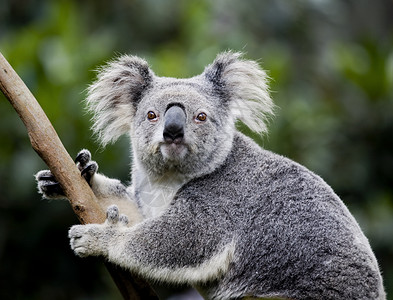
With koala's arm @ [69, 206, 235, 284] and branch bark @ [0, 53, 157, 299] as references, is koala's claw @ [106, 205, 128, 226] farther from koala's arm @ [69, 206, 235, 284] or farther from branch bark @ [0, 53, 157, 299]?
branch bark @ [0, 53, 157, 299]

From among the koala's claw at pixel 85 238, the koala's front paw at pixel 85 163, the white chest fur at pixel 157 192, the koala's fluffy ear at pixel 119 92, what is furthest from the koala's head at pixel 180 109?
the koala's claw at pixel 85 238

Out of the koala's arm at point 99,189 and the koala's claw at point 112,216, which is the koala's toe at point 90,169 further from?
the koala's claw at point 112,216

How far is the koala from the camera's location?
4.31 metres

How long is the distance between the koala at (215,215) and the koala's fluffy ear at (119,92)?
→ 26mm

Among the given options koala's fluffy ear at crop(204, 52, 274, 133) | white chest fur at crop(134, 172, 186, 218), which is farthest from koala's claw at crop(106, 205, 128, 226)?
koala's fluffy ear at crop(204, 52, 274, 133)

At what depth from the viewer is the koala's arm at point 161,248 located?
4.30 m

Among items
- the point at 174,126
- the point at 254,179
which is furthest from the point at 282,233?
the point at 174,126

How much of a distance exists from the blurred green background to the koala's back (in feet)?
6.35

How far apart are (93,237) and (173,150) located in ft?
2.71

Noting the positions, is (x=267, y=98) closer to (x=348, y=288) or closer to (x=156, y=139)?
(x=156, y=139)

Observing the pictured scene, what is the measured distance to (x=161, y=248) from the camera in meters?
4.34

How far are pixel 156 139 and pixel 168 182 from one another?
42cm

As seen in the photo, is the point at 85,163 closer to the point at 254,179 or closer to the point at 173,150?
the point at 173,150

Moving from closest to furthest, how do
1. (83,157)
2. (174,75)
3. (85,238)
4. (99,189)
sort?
(85,238) < (83,157) < (99,189) < (174,75)
